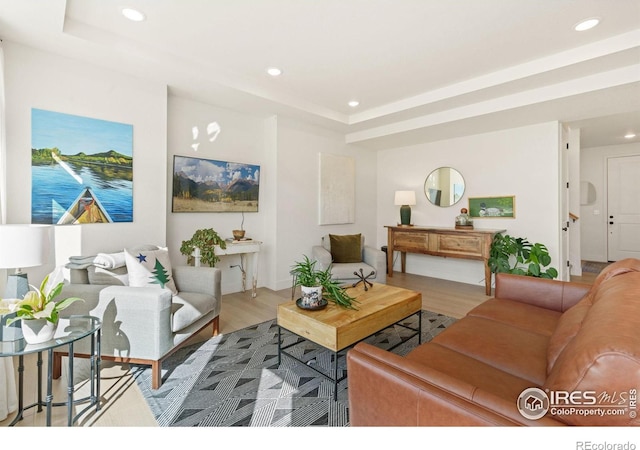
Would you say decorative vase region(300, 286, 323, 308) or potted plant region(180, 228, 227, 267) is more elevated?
potted plant region(180, 228, 227, 267)

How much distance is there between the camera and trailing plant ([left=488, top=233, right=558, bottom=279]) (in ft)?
12.7

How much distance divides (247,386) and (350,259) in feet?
8.20

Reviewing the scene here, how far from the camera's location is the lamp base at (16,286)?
1.72m

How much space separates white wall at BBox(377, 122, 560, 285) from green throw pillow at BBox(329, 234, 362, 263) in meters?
1.71

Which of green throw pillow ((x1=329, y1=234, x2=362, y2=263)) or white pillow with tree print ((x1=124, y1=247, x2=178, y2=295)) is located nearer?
white pillow with tree print ((x1=124, y1=247, x2=178, y2=295))

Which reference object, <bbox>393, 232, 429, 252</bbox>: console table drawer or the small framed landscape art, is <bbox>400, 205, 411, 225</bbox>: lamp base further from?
the small framed landscape art

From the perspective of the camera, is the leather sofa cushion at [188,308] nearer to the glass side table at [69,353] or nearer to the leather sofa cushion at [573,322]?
the glass side table at [69,353]

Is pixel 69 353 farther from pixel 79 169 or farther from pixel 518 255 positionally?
pixel 518 255

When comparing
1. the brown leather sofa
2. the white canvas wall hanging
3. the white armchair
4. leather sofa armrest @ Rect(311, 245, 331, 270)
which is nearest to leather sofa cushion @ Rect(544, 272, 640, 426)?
the brown leather sofa

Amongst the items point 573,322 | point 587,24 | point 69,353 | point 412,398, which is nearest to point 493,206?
point 587,24

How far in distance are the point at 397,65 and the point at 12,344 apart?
3.58m

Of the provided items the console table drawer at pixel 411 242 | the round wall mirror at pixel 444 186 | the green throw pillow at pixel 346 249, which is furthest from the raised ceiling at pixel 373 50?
the green throw pillow at pixel 346 249

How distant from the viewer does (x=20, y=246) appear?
5.41 feet

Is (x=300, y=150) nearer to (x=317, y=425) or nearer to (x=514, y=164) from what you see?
(x=514, y=164)
